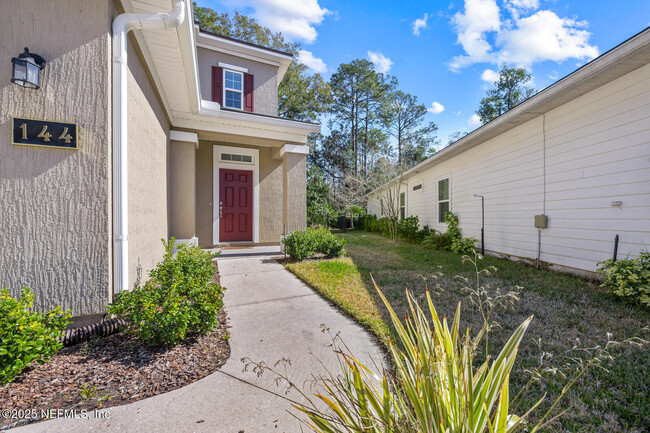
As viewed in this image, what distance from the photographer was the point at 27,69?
2.20 meters

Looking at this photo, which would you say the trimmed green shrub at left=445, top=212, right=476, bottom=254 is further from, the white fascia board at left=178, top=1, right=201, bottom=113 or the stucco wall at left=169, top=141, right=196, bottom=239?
the white fascia board at left=178, top=1, right=201, bottom=113

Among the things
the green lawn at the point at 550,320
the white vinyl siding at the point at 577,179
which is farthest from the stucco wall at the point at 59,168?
the white vinyl siding at the point at 577,179

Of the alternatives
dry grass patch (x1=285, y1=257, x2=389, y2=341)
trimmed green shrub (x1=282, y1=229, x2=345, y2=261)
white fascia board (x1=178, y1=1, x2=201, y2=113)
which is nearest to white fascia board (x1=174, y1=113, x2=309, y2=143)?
white fascia board (x1=178, y1=1, x2=201, y2=113)

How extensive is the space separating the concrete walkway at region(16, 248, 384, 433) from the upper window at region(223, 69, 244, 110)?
19.5 ft

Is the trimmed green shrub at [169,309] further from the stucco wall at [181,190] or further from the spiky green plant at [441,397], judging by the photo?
the stucco wall at [181,190]

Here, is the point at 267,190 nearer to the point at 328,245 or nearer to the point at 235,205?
the point at 235,205

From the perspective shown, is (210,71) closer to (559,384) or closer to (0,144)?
(0,144)

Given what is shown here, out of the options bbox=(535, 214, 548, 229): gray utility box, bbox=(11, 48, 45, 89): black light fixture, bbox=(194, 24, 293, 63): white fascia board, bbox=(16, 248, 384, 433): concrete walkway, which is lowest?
bbox=(16, 248, 384, 433): concrete walkway

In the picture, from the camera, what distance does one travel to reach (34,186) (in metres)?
2.31

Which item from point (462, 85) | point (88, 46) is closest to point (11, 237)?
point (88, 46)

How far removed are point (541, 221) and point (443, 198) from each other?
4.29 meters

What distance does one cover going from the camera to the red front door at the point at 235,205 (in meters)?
→ 7.21

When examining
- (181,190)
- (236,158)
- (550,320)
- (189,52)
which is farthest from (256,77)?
(550,320)

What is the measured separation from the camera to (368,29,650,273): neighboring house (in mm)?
3863
